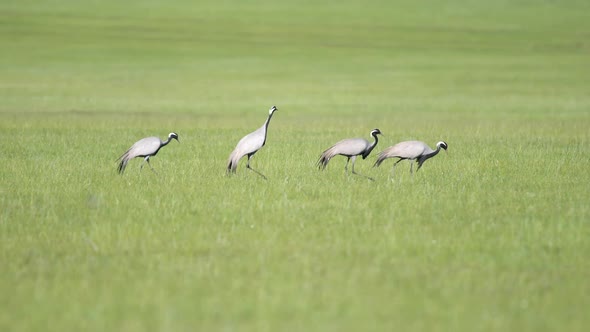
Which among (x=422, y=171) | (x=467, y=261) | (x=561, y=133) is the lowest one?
(x=467, y=261)

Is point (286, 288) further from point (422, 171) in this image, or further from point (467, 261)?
point (422, 171)

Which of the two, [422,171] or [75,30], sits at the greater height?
[75,30]

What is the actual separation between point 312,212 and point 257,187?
2.17 metres

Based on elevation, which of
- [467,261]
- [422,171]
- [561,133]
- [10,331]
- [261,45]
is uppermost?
[261,45]

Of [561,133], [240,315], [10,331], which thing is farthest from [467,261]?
[561,133]

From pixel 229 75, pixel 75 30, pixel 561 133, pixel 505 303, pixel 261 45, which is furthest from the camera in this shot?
pixel 75 30

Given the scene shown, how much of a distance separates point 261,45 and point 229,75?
18315 millimetres

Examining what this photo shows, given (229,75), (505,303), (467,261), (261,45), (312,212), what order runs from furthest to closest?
(261,45), (229,75), (312,212), (467,261), (505,303)

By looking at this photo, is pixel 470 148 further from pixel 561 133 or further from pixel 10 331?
pixel 10 331

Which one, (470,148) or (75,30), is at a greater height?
(75,30)

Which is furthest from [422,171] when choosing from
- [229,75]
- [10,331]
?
[229,75]

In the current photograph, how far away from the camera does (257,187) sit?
39.7 ft

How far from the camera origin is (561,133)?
2253 centimetres

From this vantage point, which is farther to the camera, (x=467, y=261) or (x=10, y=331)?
(x=467, y=261)
